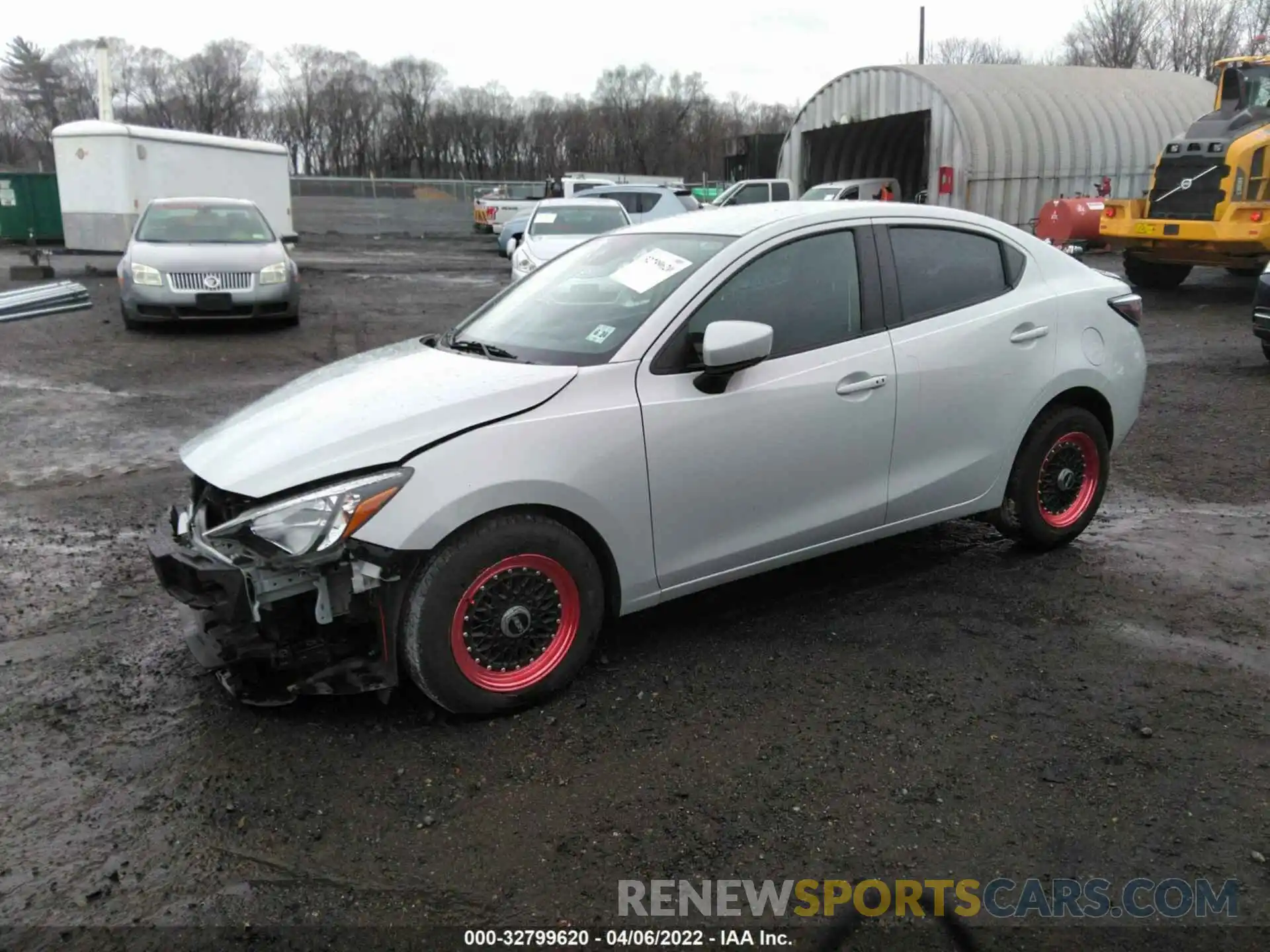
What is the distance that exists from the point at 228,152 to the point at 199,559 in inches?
920

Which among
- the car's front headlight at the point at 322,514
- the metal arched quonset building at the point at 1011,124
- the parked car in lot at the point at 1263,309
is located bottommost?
the car's front headlight at the point at 322,514

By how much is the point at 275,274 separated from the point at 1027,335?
9.84 meters

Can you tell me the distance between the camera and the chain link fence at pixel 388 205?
3784cm

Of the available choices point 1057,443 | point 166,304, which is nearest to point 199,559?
point 1057,443

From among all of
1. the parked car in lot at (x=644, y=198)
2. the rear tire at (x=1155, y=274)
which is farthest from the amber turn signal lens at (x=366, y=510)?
the parked car in lot at (x=644, y=198)

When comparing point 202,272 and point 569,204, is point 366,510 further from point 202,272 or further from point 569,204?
point 569,204

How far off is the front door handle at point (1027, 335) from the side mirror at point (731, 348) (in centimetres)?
152

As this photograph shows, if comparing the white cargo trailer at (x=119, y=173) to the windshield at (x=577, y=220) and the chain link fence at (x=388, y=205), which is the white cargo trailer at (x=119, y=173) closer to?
the windshield at (x=577, y=220)

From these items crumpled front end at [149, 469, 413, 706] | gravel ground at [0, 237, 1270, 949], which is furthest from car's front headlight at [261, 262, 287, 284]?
crumpled front end at [149, 469, 413, 706]

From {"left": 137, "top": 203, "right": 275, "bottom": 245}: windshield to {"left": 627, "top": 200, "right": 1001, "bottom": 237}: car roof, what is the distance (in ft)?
30.5

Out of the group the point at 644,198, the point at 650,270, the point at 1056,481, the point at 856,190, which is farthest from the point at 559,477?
the point at 856,190

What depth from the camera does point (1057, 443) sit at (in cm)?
493

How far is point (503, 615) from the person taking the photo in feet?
11.4

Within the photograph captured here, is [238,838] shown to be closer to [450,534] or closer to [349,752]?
[349,752]
